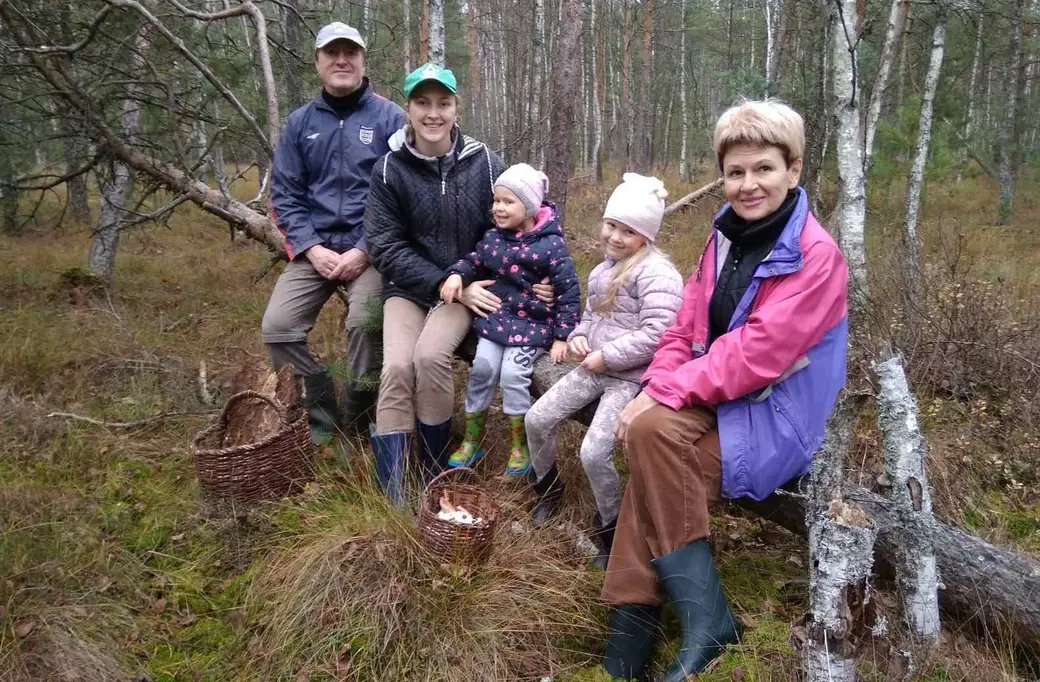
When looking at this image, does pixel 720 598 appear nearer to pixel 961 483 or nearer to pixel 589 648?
pixel 589 648

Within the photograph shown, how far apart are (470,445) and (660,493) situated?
133 cm

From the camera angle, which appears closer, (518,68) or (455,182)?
(455,182)

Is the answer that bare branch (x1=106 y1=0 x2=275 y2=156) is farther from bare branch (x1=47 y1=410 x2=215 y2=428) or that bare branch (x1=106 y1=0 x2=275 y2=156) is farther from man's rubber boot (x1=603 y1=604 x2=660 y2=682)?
man's rubber boot (x1=603 y1=604 x2=660 y2=682)

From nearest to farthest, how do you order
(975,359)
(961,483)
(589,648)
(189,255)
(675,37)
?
(589,648) → (961,483) → (975,359) → (189,255) → (675,37)

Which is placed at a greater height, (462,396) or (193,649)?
(462,396)

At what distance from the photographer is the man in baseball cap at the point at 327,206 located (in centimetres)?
391

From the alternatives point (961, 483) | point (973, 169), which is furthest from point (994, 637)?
point (973, 169)

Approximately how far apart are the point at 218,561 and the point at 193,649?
505 mm

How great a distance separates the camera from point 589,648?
2602 mm

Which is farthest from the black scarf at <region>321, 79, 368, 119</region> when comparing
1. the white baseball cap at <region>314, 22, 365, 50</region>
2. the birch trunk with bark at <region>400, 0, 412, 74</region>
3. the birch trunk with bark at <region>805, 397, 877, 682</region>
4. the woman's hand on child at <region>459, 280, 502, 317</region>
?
the birch trunk with bark at <region>400, 0, 412, 74</region>

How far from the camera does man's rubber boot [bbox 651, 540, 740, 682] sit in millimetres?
2260

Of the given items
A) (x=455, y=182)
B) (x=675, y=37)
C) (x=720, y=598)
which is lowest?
(x=720, y=598)

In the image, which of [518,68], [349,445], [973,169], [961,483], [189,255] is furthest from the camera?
[973,169]

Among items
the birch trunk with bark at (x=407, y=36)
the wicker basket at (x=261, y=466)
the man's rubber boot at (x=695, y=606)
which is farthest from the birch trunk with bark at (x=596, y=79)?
the man's rubber boot at (x=695, y=606)
